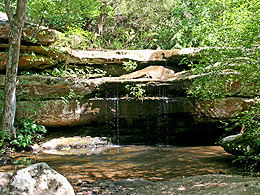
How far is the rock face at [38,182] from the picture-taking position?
2.66 meters

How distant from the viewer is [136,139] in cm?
798

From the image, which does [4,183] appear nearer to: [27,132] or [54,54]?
[27,132]

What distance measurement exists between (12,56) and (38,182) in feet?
14.8

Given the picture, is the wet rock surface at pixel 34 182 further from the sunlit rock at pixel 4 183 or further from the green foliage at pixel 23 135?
the green foliage at pixel 23 135

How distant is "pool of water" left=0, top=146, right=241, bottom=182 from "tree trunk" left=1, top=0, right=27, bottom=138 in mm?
1105

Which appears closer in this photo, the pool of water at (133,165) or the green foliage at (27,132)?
the pool of water at (133,165)

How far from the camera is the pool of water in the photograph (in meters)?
4.25

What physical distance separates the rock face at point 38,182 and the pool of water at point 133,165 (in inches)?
41.8

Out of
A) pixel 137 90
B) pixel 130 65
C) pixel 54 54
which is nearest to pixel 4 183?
pixel 137 90

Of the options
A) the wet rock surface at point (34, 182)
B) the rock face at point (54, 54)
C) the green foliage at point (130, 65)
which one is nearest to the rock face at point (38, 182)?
the wet rock surface at point (34, 182)

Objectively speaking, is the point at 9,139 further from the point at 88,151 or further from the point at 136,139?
the point at 136,139

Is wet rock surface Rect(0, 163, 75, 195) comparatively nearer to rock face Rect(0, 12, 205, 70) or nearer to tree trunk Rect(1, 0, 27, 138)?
tree trunk Rect(1, 0, 27, 138)

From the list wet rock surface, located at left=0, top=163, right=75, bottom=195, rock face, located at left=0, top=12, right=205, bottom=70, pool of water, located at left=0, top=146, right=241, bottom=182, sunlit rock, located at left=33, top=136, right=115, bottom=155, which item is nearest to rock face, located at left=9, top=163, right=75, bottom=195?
wet rock surface, located at left=0, top=163, right=75, bottom=195

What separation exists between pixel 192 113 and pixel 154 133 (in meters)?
1.55
